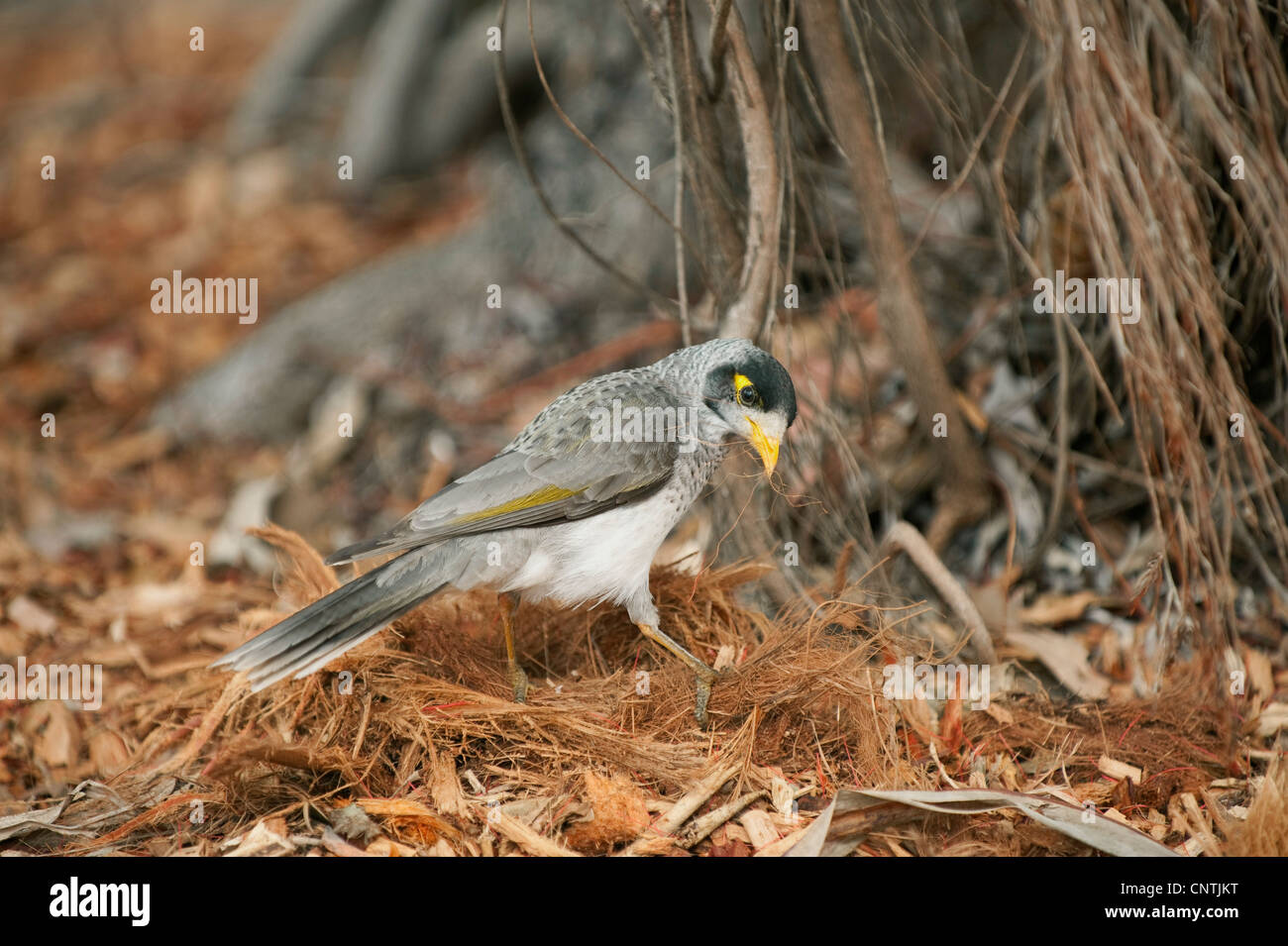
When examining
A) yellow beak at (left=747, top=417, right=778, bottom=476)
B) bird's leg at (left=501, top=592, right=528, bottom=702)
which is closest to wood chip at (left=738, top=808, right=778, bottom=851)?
bird's leg at (left=501, top=592, right=528, bottom=702)

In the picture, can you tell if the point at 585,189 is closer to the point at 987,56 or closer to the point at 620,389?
the point at 987,56

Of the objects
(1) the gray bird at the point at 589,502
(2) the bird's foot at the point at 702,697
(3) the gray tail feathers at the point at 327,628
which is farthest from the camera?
(2) the bird's foot at the point at 702,697

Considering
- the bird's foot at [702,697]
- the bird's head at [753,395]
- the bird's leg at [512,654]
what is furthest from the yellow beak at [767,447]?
the bird's leg at [512,654]

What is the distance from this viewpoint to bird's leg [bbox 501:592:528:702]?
10.4ft

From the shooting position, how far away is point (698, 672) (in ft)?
10.4

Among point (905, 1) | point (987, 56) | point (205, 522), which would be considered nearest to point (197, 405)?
point (205, 522)

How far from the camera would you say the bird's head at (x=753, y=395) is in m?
2.88

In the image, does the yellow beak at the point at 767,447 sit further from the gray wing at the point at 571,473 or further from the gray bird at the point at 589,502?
the gray wing at the point at 571,473

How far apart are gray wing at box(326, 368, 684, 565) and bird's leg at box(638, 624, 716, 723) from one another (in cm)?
40

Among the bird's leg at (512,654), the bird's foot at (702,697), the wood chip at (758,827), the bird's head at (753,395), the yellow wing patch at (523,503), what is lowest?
the wood chip at (758,827)

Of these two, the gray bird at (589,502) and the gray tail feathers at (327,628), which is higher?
the gray bird at (589,502)

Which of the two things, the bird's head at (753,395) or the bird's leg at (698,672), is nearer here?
the bird's head at (753,395)

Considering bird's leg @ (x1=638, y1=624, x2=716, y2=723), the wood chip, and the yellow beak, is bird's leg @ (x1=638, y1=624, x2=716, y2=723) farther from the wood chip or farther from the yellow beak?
the yellow beak

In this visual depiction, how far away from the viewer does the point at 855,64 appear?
3.89 metres
